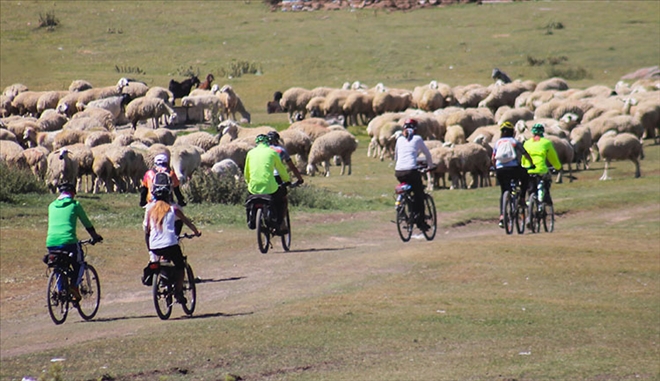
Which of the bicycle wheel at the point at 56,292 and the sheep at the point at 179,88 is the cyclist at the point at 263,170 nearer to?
the bicycle wheel at the point at 56,292

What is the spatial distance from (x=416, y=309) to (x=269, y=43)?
54.7 meters

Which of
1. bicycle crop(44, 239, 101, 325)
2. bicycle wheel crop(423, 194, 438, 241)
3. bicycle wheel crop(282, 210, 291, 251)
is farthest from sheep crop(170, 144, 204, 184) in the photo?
bicycle crop(44, 239, 101, 325)

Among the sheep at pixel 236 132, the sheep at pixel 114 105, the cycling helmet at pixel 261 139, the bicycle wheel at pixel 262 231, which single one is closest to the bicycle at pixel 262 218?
the bicycle wheel at pixel 262 231

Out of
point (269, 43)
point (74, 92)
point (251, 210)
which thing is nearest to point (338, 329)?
point (251, 210)

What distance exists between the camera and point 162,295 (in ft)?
38.3

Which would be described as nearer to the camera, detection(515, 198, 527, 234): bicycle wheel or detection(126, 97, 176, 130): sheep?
detection(515, 198, 527, 234): bicycle wheel

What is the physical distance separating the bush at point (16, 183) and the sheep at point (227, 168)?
12.9ft

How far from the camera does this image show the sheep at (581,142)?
29828 mm

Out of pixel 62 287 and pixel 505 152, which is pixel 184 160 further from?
pixel 62 287

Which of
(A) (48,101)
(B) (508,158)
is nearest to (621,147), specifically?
(B) (508,158)

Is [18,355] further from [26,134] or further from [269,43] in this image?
[269,43]

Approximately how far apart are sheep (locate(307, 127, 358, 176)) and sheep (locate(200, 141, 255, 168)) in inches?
148

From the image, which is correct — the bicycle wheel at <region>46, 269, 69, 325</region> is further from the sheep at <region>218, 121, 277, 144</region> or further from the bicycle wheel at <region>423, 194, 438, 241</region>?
the sheep at <region>218, 121, 277, 144</region>

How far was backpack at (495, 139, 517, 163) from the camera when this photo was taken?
55.9ft
